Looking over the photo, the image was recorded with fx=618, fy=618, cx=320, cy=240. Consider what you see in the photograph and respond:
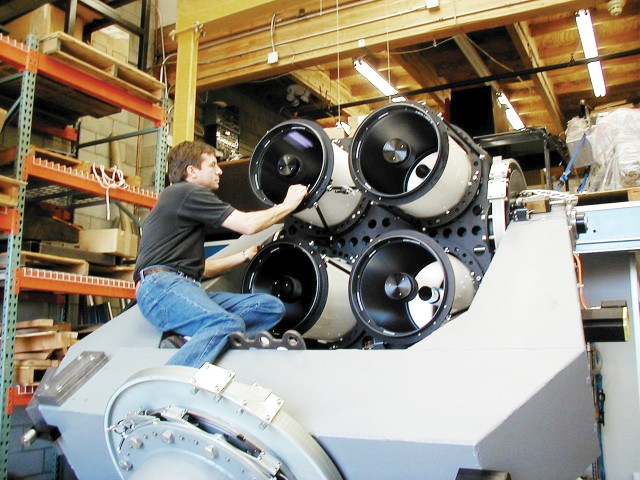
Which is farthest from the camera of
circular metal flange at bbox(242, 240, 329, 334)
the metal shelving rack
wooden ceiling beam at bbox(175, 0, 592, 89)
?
wooden ceiling beam at bbox(175, 0, 592, 89)

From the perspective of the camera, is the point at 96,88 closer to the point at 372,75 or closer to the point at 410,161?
the point at 410,161

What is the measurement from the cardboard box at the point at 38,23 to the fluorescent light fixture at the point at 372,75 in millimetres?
2442

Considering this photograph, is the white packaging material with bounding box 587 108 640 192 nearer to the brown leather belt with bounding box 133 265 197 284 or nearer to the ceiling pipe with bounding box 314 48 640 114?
the ceiling pipe with bounding box 314 48 640 114

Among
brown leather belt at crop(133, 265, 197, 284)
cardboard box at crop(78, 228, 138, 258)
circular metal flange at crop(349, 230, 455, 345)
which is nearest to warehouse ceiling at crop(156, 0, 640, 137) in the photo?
cardboard box at crop(78, 228, 138, 258)

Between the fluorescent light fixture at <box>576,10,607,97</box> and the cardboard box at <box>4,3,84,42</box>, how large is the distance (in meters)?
3.67

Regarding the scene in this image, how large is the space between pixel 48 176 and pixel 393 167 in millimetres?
2030

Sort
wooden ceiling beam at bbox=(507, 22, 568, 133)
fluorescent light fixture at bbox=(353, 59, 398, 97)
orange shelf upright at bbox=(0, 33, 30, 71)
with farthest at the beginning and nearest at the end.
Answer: wooden ceiling beam at bbox=(507, 22, 568, 133), fluorescent light fixture at bbox=(353, 59, 398, 97), orange shelf upright at bbox=(0, 33, 30, 71)

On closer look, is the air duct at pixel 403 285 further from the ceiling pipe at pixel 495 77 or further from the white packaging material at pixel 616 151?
the ceiling pipe at pixel 495 77

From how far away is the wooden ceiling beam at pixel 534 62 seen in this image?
556 cm

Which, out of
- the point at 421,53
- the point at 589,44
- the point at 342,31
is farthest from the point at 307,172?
the point at 421,53

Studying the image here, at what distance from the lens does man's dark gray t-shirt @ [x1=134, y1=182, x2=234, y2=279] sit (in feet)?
7.00

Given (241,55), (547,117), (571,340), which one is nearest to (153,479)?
(571,340)

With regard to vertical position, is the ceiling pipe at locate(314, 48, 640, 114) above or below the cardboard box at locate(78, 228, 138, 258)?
above

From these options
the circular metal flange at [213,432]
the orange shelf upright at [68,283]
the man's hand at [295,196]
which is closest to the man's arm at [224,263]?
the man's hand at [295,196]
